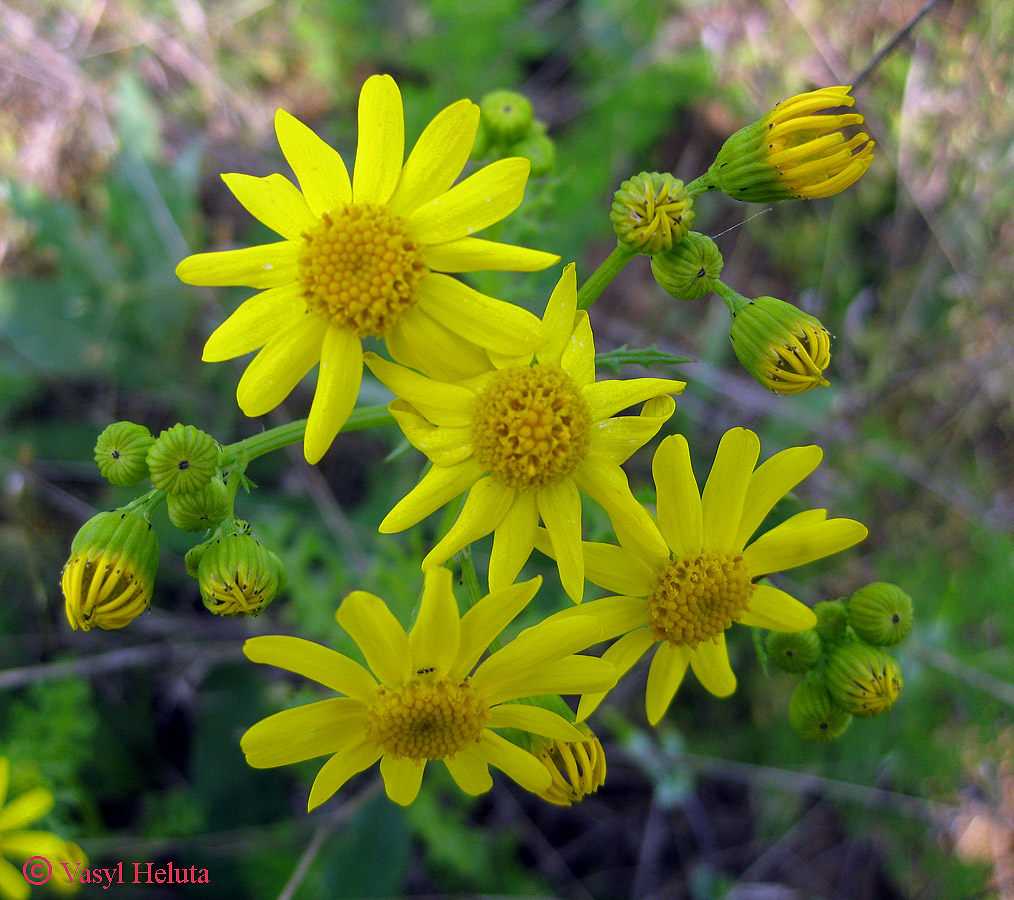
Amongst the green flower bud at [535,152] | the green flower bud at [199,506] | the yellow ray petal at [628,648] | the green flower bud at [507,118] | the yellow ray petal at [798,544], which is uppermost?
the green flower bud at [507,118]

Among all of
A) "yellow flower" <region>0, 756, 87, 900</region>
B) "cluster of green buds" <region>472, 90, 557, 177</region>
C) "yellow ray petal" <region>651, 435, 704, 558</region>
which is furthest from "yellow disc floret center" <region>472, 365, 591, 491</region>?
"yellow flower" <region>0, 756, 87, 900</region>

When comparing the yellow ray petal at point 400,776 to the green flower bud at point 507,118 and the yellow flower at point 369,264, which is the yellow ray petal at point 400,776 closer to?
the yellow flower at point 369,264

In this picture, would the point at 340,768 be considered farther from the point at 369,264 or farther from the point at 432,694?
→ the point at 369,264

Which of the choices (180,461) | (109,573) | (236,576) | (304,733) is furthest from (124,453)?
(304,733)

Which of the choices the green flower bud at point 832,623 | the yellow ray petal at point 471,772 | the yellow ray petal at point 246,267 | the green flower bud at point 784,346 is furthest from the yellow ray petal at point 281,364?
the green flower bud at point 832,623

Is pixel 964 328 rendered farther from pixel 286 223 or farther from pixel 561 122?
pixel 286 223

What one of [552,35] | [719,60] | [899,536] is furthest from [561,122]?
[899,536]
